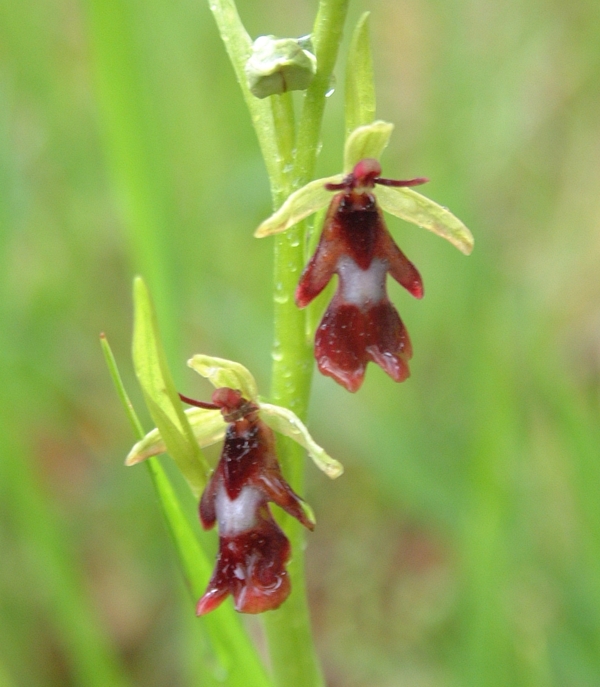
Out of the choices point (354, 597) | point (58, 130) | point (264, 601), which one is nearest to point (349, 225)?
point (264, 601)

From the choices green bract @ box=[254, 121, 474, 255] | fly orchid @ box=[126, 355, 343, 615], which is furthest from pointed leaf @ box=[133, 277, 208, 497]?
green bract @ box=[254, 121, 474, 255]

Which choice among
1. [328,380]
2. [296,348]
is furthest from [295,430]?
[328,380]

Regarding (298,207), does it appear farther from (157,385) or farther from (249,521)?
(249,521)

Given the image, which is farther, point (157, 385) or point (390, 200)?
point (390, 200)

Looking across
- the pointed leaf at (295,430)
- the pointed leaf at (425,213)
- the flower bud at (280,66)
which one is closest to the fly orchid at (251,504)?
the pointed leaf at (295,430)

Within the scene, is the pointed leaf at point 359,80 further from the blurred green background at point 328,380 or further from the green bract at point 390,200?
the blurred green background at point 328,380

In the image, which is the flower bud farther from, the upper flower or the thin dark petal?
the thin dark petal
